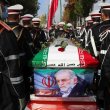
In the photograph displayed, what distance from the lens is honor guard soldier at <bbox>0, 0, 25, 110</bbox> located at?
14.6 feet

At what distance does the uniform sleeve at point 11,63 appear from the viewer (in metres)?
4.43

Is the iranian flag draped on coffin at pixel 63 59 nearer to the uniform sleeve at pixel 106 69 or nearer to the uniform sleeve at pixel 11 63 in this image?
the uniform sleeve at pixel 106 69

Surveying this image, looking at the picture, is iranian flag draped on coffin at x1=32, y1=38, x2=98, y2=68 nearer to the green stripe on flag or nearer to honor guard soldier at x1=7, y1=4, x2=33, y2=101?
the green stripe on flag

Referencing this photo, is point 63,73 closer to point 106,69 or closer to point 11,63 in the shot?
point 106,69

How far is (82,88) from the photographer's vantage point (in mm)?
5184

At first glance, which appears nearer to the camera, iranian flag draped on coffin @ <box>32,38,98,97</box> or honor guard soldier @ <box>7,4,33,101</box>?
iranian flag draped on coffin @ <box>32,38,98,97</box>

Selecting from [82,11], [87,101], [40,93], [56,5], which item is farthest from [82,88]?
[82,11]

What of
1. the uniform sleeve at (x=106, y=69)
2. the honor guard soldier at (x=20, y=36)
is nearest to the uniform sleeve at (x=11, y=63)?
the uniform sleeve at (x=106, y=69)

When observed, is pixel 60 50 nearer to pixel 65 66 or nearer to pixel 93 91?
pixel 65 66

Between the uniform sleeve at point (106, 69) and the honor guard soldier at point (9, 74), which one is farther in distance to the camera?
the uniform sleeve at point (106, 69)

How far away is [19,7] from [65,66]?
3.33m

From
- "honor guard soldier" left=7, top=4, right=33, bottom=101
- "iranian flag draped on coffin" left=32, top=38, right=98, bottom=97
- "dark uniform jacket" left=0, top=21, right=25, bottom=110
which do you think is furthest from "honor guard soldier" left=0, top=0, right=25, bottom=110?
"honor guard soldier" left=7, top=4, right=33, bottom=101

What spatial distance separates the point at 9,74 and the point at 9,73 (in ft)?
0.03

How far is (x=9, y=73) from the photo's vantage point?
445 centimetres
